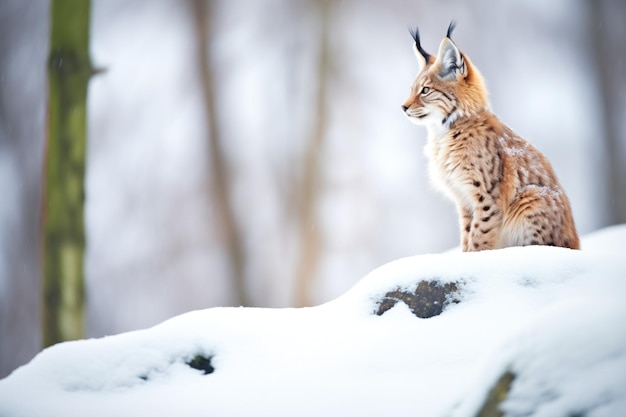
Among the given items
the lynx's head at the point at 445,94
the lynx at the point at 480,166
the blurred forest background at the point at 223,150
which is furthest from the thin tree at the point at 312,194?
the lynx's head at the point at 445,94

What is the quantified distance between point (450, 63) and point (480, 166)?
1.02m

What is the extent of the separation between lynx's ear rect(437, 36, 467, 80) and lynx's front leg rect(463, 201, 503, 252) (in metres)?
1.22

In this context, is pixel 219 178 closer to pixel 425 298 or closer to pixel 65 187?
pixel 65 187

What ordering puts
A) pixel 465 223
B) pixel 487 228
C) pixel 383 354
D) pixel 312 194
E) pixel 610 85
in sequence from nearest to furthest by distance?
1. pixel 383 354
2. pixel 487 228
3. pixel 465 223
4. pixel 312 194
5. pixel 610 85

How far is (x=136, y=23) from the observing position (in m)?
11.7

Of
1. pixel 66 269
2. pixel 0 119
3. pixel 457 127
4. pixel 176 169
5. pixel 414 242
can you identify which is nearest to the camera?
pixel 457 127

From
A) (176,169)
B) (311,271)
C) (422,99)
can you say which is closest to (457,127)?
(422,99)

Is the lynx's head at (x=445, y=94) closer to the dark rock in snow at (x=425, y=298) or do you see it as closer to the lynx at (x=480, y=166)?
the lynx at (x=480, y=166)

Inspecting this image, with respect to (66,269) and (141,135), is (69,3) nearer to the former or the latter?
(66,269)

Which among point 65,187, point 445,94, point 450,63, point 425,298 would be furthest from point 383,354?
point 65,187

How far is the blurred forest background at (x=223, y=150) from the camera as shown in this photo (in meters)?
10.8

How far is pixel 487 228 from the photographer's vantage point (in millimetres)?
5148

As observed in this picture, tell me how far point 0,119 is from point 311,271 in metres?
5.69

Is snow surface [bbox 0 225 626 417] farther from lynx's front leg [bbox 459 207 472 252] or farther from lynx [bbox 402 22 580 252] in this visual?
lynx's front leg [bbox 459 207 472 252]
